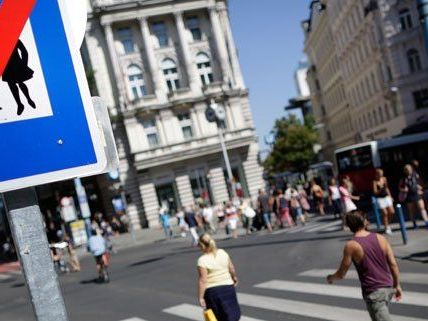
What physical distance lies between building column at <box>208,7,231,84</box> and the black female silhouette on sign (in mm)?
46644

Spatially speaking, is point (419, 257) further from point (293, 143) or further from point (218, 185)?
point (293, 143)

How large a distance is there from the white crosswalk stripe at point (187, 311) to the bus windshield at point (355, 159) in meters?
22.2

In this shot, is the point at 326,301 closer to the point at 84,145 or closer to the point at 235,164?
the point at 84,145

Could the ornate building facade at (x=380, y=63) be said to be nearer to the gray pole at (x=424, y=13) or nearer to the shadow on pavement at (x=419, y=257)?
the gray pole at (x=424, y=13)

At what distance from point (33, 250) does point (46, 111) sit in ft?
1.58

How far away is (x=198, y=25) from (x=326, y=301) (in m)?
42.2

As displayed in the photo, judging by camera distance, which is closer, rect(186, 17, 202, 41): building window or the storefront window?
the storefront window

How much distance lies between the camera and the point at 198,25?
1935 inches

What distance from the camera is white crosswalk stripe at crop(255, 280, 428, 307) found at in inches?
339

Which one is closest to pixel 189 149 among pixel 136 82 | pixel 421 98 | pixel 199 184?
pixel 199 184

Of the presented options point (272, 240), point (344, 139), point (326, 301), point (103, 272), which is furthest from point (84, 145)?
point (344, 139)

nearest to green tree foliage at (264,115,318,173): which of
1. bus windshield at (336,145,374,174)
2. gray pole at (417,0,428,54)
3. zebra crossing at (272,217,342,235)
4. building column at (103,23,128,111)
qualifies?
building column at (103,23,128,111)

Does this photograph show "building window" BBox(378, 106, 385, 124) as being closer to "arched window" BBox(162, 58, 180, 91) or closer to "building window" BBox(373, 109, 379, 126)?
"building window" BBox(373, 109, 379, 126)

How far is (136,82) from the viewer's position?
4744cm
